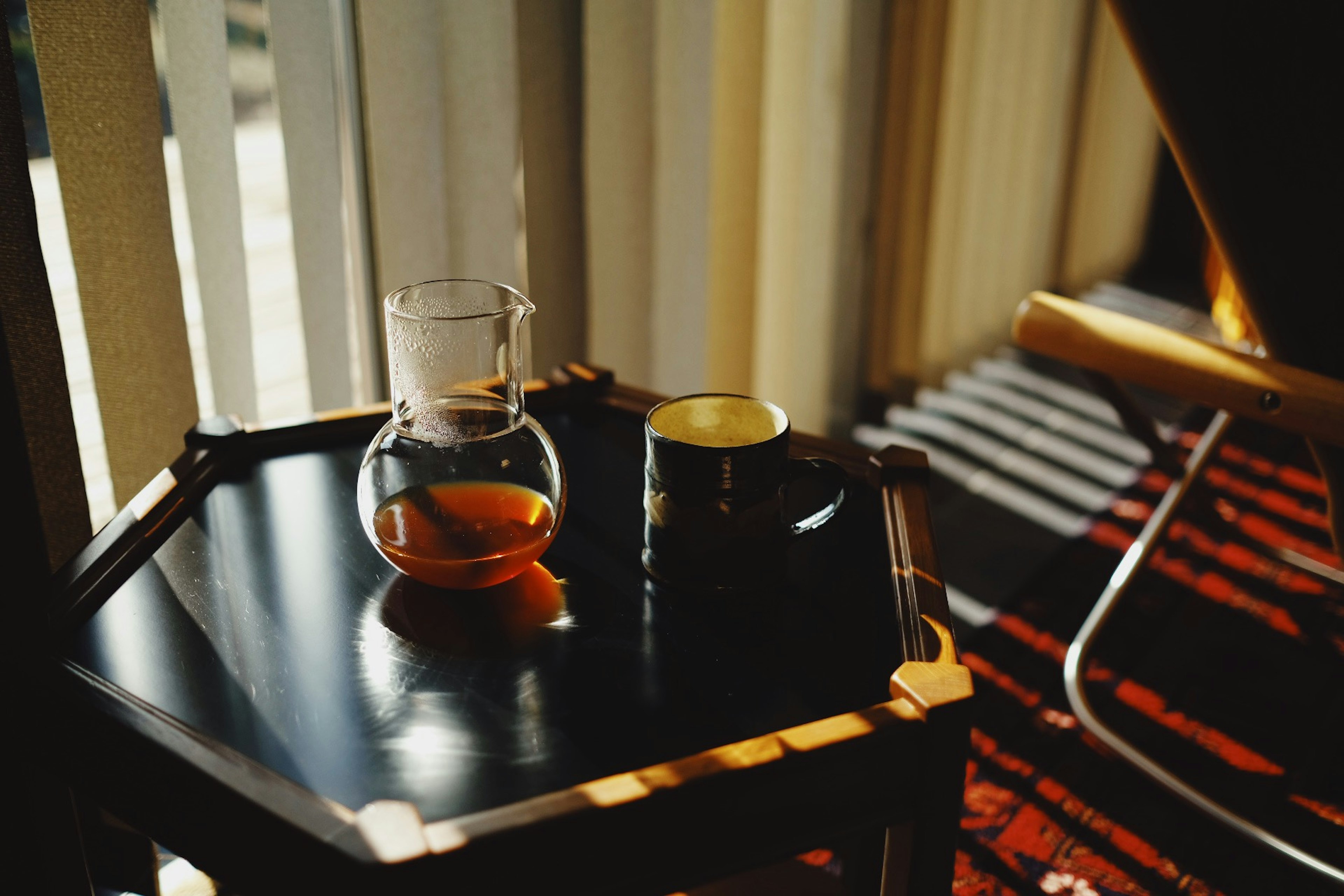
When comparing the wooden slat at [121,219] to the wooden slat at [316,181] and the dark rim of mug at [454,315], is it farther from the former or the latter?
the dark rim of mug at [454,315]

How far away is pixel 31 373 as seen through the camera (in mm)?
840

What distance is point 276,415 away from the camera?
1578mm

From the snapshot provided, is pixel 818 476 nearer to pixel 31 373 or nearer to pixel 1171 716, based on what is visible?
pixel 31 373

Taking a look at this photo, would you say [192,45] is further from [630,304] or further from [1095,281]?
[1095,281]

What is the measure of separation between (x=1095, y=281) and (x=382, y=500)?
2867mm

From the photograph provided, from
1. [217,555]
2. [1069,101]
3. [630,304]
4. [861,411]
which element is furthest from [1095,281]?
[217,555]

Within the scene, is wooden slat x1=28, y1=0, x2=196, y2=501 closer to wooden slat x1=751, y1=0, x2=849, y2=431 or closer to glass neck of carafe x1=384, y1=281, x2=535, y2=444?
glass neck of carafe x1=384, y1=281, x2=535, y2=444

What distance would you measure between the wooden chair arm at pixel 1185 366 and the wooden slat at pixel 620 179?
0.63m

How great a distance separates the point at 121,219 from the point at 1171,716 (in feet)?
4.16

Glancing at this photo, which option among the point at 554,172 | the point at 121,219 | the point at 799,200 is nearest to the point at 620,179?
the point at 554,172

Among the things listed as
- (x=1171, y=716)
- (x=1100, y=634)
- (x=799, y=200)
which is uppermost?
(x=799, y=200)

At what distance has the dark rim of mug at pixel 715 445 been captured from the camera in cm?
65

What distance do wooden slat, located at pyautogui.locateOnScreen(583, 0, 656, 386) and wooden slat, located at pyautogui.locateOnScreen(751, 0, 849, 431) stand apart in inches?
6.1

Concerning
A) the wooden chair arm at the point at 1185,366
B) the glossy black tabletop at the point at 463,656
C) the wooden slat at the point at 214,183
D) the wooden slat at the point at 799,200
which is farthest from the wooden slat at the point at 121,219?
the wooden slat at the point at 799,200
